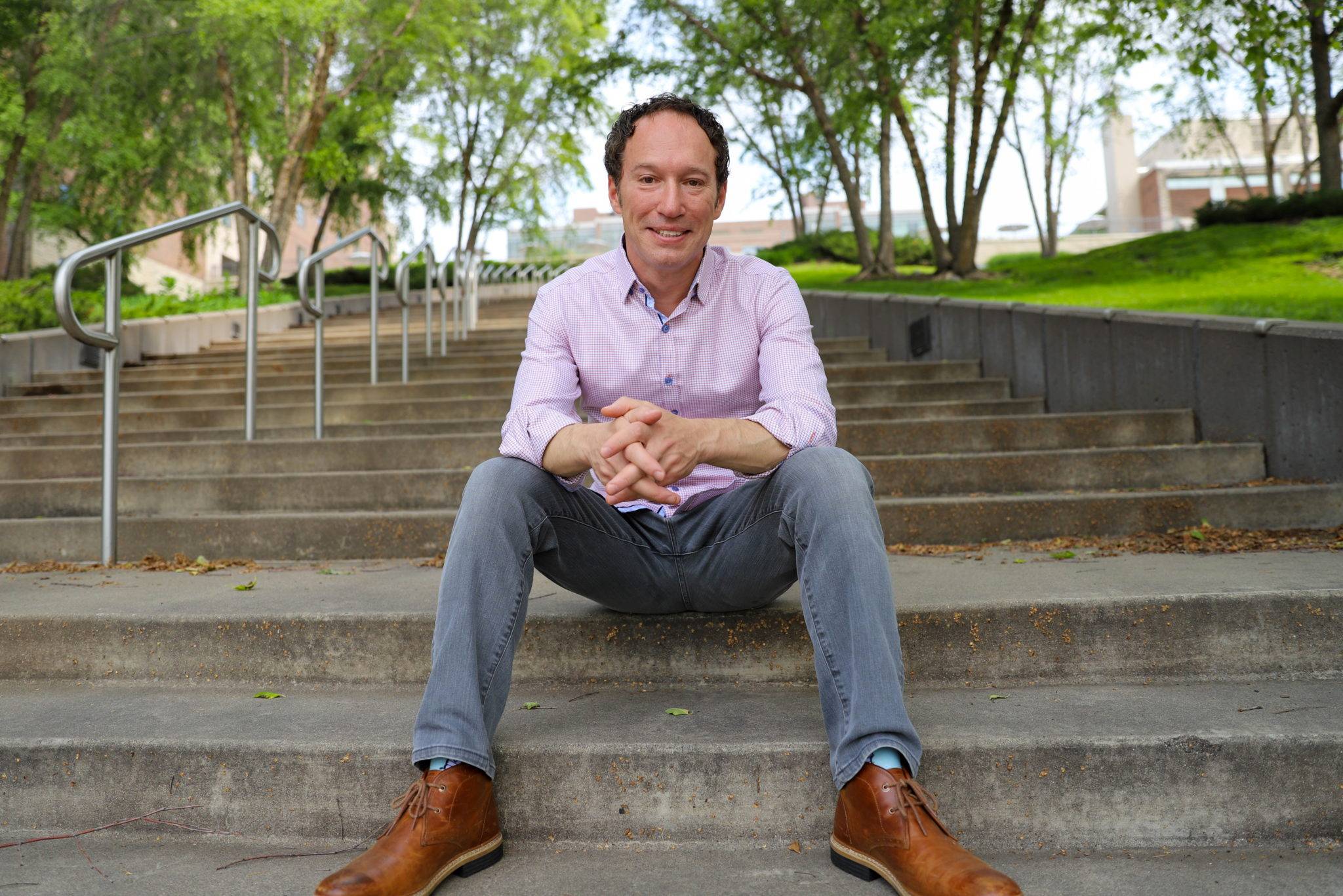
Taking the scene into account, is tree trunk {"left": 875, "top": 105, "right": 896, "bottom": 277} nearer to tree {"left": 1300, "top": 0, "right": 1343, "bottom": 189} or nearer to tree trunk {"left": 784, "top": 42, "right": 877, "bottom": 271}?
tree trunk {"left": 784, "top": 42, "right": 877, "bottom": 271}

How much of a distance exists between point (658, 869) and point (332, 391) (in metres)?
4.48

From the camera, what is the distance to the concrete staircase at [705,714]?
179 cm

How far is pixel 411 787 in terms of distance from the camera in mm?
1682

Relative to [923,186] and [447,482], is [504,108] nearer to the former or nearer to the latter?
[923,186]

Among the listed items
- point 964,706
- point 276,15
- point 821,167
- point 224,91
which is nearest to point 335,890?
point 964,706

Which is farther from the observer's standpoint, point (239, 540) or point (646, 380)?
point (239, 540)

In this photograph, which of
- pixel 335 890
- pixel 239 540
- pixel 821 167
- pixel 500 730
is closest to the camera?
pixel 335 890

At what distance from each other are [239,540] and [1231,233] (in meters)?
9.18

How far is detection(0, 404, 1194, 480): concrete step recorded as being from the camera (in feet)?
13.7

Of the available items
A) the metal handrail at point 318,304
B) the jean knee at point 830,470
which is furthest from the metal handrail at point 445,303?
the jean knee at point 830,470

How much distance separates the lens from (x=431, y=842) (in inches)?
64.1

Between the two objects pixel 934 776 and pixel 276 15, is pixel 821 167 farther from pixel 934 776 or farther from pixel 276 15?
pixel 934 776

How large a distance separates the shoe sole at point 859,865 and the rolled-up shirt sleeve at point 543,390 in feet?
2.69

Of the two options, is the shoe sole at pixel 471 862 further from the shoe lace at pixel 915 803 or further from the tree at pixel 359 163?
the tree at pixel 359 163
